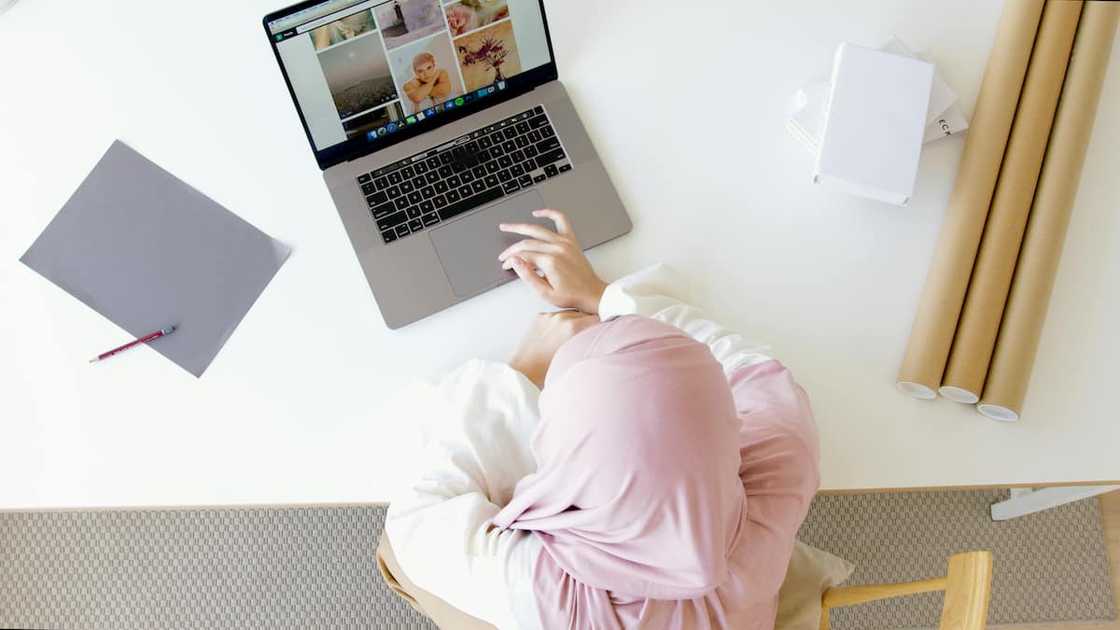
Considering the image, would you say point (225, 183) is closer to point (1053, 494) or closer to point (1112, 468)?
point (1112, 468)

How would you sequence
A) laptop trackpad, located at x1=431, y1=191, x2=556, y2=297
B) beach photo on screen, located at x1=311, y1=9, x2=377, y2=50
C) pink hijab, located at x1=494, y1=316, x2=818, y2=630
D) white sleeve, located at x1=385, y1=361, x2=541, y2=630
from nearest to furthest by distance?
pink hijab, located at x1=494, y1=316, x2=818, y2=630
white sleeve, located at x1=385, y1=361, x2=541, y2=630
beach photo on screen, located at x1=311, y1=9, x2=377, y2=50
laptop trackpad, located at x1=431, y1=191, x2=556, y2=297

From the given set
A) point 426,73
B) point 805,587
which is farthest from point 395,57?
point 805,587

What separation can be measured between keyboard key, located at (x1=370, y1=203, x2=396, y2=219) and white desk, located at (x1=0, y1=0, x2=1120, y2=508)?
0.17 feet

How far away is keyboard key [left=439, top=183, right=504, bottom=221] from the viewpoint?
1.06 m

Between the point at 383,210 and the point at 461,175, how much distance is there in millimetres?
107

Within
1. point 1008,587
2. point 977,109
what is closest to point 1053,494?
point 1008,587

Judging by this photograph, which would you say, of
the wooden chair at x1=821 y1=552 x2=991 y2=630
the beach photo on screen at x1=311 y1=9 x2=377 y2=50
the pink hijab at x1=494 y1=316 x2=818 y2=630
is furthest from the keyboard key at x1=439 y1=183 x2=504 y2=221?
the wooden chair at x1=821 y1=552 x2=991 y2=630

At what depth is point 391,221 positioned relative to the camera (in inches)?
41.7

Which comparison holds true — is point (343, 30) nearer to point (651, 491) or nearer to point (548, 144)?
point (548, 144)

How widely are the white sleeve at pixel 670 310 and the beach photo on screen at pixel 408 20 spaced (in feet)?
1.20

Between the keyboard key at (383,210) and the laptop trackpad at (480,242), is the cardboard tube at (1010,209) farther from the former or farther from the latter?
Answer: the keyboard key at (383,210)

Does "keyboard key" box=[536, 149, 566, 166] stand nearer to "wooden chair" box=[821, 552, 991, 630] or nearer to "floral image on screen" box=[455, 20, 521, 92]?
"floral image on screen" box=[455, 20, 521, 92]

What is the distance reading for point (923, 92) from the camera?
1.01 meters

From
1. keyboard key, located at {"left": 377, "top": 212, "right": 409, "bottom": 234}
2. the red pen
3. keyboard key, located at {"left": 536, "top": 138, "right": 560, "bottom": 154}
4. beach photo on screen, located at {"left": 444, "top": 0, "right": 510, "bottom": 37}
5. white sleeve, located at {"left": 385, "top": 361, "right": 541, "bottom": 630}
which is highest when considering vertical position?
beach photo on screen, located at {"left": 444, "top": 0, "right": 510, "bottom": 37}
